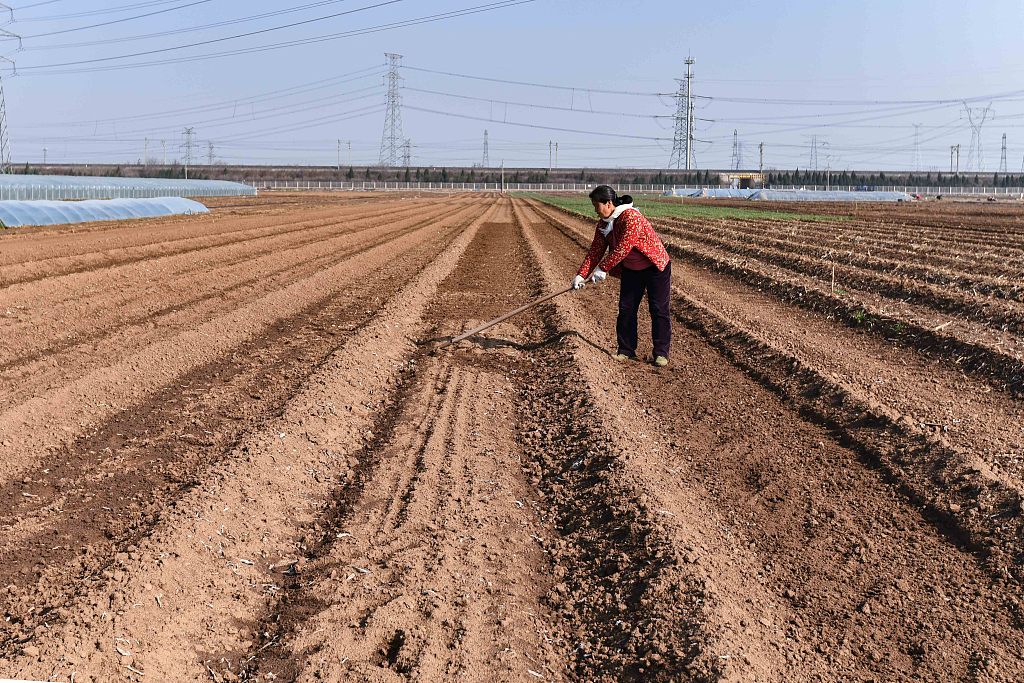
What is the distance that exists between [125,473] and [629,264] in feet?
15.8

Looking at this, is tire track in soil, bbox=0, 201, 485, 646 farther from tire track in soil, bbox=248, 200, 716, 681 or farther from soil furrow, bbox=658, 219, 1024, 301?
soil furrow, bbox=658, 219, 1024, 301

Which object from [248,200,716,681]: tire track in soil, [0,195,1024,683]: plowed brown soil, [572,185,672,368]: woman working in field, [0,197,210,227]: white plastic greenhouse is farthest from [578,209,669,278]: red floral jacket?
[0,197,210,227]: white plastic greenhouse

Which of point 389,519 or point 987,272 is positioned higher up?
point 987,272

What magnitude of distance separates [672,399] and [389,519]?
334cm

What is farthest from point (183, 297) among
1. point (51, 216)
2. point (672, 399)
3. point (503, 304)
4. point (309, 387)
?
point (51, 216)

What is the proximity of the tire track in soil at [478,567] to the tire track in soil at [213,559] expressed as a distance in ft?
0.69

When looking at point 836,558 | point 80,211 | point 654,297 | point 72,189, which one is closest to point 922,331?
point 654,297

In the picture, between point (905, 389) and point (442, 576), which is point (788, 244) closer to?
point (905, 389)

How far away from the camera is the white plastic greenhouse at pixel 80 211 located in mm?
26812

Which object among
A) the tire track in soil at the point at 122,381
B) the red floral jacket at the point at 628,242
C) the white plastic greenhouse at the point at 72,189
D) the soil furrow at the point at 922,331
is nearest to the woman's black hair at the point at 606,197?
the red floral jacket at the point at 628,242

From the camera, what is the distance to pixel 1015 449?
19.6 feet

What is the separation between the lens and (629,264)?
881 cm

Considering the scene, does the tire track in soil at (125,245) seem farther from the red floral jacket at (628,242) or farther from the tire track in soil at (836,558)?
the tire track in soil at (836,558)

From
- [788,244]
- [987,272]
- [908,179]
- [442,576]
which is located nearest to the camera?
[442,576]
